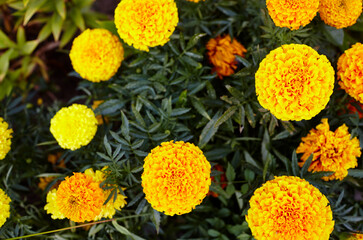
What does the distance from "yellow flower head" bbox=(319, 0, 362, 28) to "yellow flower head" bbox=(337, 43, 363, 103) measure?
0.18 m

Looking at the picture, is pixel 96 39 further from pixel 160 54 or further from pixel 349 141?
pixel 349 141

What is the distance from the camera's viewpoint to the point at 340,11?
193 cm

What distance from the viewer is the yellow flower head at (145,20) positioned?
1.95 meters

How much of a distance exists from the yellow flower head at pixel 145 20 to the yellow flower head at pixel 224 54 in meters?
0.52

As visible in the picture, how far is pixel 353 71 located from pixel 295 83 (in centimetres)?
44

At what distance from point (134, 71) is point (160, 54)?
30 cm

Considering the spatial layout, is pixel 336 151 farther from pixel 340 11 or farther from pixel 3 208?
pixel 3 208

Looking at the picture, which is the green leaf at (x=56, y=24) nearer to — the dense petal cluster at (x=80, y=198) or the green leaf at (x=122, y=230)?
the dense petal cluster at (x=80, y=198)

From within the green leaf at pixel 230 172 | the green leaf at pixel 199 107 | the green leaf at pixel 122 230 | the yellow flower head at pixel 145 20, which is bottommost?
the green leaf at pixel 122 230

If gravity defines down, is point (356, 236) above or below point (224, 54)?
below

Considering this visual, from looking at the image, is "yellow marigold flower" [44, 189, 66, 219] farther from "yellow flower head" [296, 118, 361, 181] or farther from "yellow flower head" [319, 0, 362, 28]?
"yellow flower head" [319, 0, 362, 28]

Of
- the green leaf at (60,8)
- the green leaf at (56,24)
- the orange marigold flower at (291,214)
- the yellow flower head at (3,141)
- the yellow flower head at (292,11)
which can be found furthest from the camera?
the green leaf at (56,24)

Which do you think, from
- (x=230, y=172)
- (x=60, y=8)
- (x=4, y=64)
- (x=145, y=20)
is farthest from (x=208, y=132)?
(x=4, y=64)

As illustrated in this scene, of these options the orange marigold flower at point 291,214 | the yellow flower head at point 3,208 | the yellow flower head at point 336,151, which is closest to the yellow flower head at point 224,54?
the yellow flower head at point 336,151
